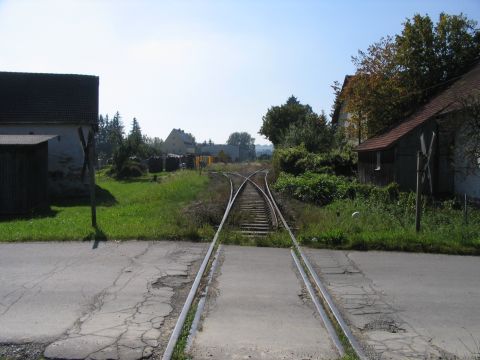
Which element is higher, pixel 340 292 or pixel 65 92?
pixel 65 92

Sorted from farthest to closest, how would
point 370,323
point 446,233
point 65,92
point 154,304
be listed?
point 65,92 → point 446,233 → point 154,304 → point 370,323

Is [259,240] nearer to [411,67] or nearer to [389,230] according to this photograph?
[389,230]

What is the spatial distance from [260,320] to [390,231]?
6773 mm

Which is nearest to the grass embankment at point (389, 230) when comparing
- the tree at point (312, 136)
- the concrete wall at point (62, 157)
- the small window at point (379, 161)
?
the small window at point (379, 161)

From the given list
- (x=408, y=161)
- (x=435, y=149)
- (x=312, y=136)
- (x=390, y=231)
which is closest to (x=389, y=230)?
(x=390, y=231)

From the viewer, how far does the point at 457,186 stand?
19781 mm

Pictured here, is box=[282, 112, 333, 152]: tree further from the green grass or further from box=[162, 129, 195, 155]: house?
box=[162, 129, 195, 155]: house

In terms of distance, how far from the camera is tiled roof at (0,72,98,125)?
26797 mm

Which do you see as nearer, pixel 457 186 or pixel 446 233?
pixel 446 233

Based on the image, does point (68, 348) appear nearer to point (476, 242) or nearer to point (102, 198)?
point (476, 242)

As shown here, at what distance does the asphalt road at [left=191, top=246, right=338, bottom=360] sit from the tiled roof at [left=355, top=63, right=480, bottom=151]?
14186 mm

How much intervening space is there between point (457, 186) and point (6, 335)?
1873cm

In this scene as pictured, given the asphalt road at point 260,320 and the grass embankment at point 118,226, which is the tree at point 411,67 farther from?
the asphalt road at point 260,320

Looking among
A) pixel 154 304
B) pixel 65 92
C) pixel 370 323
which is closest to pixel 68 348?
pixel 154 304
